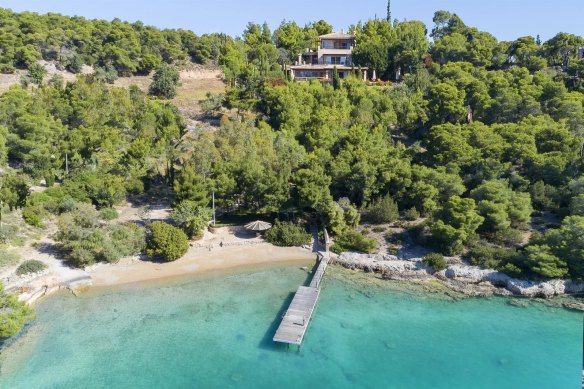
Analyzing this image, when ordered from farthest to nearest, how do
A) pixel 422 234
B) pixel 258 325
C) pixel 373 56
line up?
1. pixel 373 56
2. pixel 422 234
3. pixel 258 325

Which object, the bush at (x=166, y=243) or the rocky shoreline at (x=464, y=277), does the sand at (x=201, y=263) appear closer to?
the bush at (x=166, y=243)

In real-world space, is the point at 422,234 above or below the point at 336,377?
above

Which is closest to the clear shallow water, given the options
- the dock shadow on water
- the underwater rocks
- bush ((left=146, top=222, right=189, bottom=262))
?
the dock shadow on water

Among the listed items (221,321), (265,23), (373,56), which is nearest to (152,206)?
(221,321)

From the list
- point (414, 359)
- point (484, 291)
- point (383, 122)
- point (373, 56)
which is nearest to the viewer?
point (414, 359)

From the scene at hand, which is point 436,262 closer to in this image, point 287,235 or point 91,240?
point 287,235

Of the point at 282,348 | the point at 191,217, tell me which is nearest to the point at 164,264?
the point at 191,217

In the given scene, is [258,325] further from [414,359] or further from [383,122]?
[383,122]
